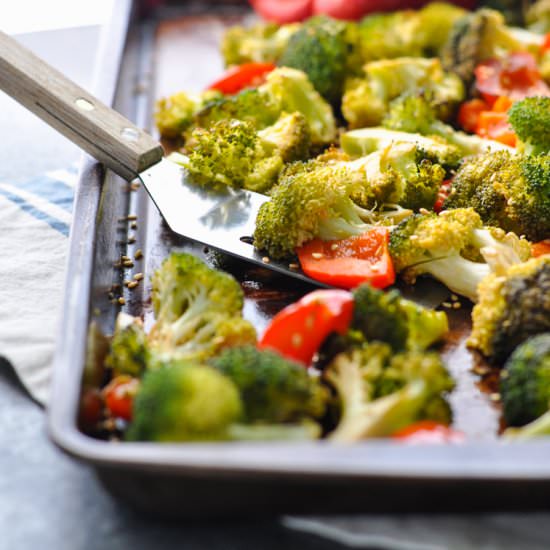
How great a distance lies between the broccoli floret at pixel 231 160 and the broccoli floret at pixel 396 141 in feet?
0.88

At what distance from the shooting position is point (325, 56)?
2.81 m

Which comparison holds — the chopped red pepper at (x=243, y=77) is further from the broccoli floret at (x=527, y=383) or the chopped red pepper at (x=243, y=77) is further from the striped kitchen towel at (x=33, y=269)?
the broccoli floret at (x=527, y=383)

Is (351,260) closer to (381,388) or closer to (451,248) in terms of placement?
(451,248)

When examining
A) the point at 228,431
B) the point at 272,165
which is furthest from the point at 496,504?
the point at 272,165

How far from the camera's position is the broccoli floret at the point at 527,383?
4.66 ft

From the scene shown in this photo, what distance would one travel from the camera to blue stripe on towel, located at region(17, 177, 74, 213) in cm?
250

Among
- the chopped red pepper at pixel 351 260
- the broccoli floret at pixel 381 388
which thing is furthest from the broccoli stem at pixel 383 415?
the chopped red pepper at pixel 351 260

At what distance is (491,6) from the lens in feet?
11.8

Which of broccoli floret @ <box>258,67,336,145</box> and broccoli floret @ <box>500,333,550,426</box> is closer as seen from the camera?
broccoli floret @ <box>500,333,550,426</box>

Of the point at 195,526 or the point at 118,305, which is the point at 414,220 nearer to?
the point at 118,305

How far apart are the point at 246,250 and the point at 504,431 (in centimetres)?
76

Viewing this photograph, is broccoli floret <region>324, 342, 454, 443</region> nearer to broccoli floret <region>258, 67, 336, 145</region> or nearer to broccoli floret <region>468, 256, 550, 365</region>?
broccoli floret <region>468, 256, 550, 365</region>

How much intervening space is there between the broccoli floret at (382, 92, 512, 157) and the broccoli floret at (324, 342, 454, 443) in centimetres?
111

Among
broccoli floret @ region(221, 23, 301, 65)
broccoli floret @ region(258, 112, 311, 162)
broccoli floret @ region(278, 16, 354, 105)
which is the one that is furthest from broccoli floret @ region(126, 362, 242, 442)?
broccoli floret @ region(221, 23, 301, 65)
